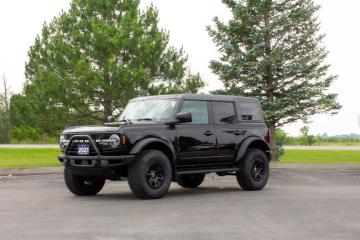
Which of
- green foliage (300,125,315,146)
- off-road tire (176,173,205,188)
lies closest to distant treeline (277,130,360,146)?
green foliage (300,125,315,146)

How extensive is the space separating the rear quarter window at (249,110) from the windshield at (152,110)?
1953 millimetres

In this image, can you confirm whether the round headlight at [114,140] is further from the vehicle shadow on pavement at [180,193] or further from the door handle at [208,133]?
the door handle at [208,133]

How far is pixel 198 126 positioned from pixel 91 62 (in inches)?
739

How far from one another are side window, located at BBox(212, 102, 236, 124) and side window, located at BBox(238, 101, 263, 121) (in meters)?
0.29

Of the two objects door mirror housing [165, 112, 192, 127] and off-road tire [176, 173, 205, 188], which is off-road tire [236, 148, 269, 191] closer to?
off-road tire [176, 173, 205, 188]

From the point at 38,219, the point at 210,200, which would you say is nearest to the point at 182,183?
the point at 210,200

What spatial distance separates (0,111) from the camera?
54.6 meters

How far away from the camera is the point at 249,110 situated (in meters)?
14.4

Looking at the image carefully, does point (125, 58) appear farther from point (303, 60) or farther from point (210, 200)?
point (210, 200)

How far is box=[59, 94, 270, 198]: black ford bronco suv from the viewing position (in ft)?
38.1

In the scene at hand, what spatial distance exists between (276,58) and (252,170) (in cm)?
1361

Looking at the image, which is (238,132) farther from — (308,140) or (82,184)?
(308,140)

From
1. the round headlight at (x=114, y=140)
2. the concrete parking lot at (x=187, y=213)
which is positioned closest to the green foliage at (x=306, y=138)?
the concrete parking lot at (x=187, y=213)

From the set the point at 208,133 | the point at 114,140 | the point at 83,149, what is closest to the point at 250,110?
the point at 208,133
